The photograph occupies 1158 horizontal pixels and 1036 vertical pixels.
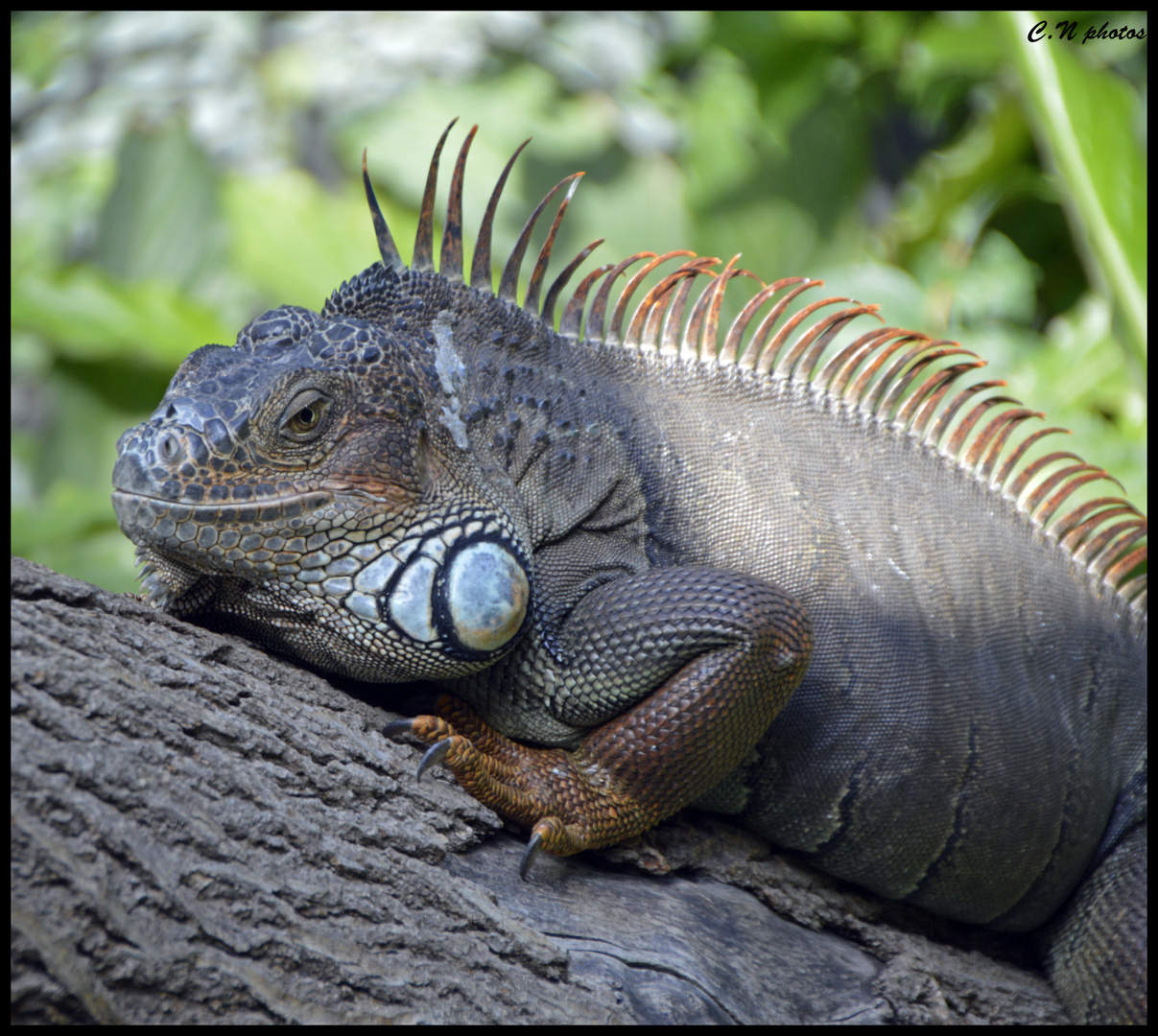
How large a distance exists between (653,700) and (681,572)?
1.13 ft

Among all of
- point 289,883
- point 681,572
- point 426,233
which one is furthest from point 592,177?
point 289,883

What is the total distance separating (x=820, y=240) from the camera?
721cm

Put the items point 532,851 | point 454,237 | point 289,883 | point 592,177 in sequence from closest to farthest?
point 289,883
point 532,851
point 454,237
point 592,177

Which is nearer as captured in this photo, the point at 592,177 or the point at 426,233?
the point at 426,233

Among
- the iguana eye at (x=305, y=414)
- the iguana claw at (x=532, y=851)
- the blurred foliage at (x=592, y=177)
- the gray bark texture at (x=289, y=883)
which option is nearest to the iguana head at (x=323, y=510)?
the iguana eye at (x=305, y=414)

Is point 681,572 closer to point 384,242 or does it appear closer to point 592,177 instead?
point 384,242

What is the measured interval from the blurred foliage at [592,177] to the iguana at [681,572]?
2321mm

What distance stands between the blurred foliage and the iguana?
2321 mm

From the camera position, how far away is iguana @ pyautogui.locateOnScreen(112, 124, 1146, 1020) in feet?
7.32

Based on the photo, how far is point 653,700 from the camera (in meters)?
2.35

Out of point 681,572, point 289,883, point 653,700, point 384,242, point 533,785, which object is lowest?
point 289,883

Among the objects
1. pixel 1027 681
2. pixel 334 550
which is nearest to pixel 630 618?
pixel 334 550

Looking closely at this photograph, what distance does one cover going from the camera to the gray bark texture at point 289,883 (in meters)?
1.64

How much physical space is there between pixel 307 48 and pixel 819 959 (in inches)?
427
